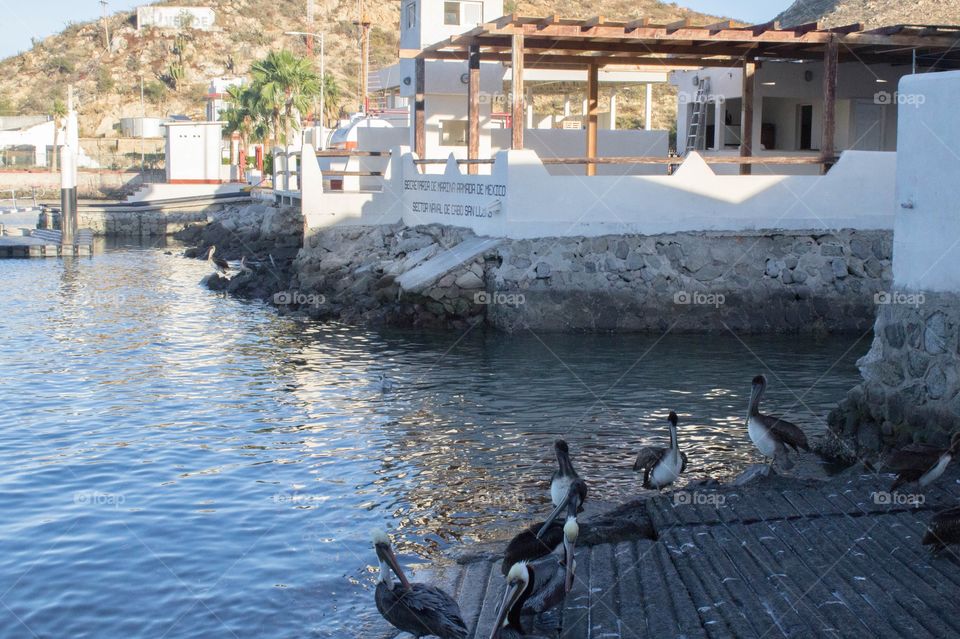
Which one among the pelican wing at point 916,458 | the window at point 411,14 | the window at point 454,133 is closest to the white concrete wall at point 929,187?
the pelican wing at point 916,458

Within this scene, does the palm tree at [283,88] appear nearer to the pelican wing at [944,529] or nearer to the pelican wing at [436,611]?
the pelican wing at [436,611]

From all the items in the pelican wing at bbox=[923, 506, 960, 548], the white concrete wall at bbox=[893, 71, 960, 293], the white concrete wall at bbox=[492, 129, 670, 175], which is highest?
the white concrete wall at bbox=[492, 129, 670, 175]

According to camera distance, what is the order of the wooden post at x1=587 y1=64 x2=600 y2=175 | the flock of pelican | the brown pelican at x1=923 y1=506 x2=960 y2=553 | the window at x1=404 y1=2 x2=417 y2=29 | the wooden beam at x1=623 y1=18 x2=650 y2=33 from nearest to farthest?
the flock of pelican → the brown pelican at x1=923 y1=506 x2=960 y2=553 → the wooden beam at x1=623 y1=18 x2=650 y2=33 → the wooden post at x1=587 y1=64 x2=600 y2=175 → the window at x1=404 y1=2 x2=417 y2=29

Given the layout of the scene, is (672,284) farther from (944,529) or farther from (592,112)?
(944,529)

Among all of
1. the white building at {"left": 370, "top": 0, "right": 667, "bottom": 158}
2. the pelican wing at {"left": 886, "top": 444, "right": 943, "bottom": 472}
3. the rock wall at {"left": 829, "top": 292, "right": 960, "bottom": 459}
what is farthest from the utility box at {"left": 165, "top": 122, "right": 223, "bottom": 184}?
the pelican wing at {"left": 886, "top": 444, "right": 943, "bottom": 472}

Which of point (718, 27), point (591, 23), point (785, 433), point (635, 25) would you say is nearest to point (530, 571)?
point (785, 433)

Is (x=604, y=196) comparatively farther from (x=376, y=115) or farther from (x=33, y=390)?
(x=376, y=115)

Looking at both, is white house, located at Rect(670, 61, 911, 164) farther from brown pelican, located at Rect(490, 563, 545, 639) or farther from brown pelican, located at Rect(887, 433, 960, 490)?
brown pelican, located at Rect(490, 563, 545, 639)

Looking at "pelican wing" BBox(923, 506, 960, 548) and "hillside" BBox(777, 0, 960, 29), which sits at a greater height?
"hillside" BBox(777, 0, 960, 29)

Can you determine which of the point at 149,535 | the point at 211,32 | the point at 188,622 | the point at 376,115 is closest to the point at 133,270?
the point at 376,115

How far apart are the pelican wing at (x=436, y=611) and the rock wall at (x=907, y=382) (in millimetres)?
6627

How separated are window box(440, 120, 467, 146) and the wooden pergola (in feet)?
14.7

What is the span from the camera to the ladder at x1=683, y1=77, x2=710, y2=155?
33656 millimetres

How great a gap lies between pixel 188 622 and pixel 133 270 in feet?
103
